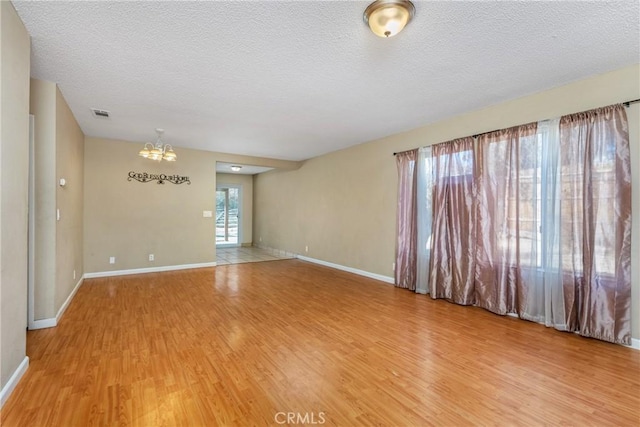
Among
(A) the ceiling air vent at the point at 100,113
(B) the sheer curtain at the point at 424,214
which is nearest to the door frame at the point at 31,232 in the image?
(A) the ceiling air vent at the point at 100,113

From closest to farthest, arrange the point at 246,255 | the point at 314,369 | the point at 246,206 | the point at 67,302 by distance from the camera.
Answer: the point at 314,369
the point at 67,302
the point at 246,255
the point at 246,206

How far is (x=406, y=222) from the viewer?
184 inches

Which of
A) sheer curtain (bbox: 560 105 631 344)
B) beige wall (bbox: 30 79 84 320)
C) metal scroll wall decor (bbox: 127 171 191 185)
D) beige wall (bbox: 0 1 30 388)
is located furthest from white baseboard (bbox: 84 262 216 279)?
sheer curtain (bbox: 560 105 631 344)

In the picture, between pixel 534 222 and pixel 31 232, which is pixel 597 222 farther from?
pixel 31 232

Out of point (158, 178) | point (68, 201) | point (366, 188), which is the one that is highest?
point (158, 178)

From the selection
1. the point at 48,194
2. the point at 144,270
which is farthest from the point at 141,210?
the point at 48,194

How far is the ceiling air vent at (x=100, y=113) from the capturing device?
12.5ft

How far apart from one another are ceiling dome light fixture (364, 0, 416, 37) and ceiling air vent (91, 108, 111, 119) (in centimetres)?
375

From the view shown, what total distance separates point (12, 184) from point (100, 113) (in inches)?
95.8

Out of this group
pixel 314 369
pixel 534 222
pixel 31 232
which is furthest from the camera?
pixel 534 222

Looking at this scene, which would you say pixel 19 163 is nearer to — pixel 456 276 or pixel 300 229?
pixel 456 276

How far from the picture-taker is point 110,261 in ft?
17.7

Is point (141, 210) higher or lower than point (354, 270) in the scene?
higher

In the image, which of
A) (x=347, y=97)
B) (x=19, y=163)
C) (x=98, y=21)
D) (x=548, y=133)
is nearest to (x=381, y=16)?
(x=347, y=97)
